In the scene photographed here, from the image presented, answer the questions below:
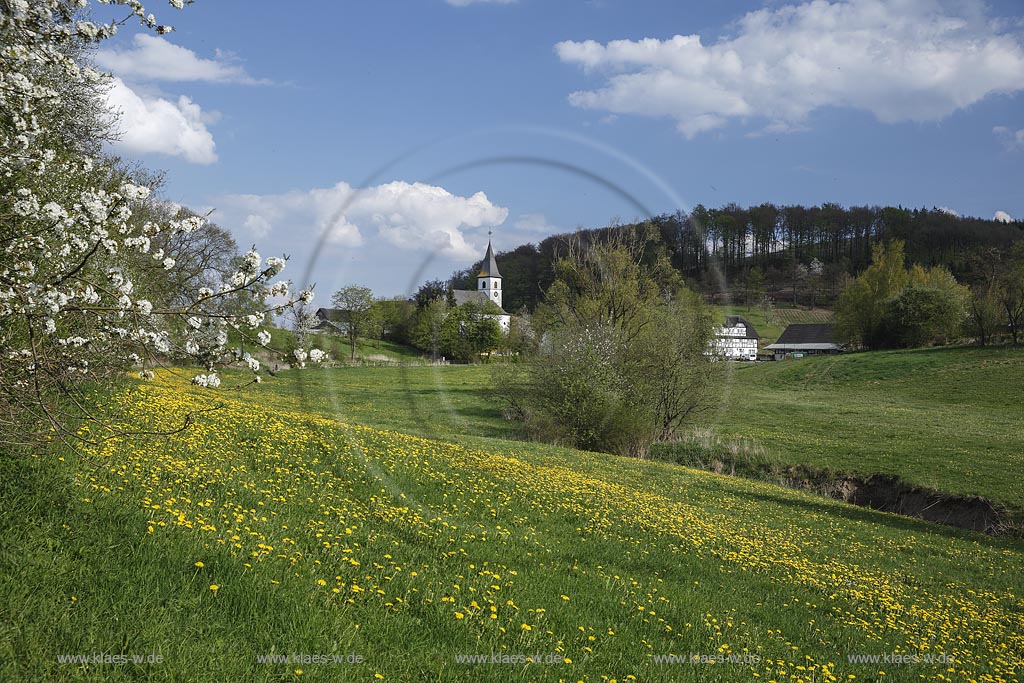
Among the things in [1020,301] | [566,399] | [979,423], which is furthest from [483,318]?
[1020,301]

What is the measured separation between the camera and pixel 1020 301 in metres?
69.2

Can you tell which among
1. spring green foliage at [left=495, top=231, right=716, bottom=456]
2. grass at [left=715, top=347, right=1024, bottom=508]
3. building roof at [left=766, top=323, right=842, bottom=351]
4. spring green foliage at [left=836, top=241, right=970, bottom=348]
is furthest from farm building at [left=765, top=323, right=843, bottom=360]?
spring green foliage at [left=495, top=231, right=716, bottom=456]

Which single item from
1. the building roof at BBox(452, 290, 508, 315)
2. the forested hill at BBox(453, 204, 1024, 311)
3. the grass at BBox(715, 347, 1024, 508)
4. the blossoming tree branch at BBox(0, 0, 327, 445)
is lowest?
the grass at BBox(715, 347, 1024, 508)

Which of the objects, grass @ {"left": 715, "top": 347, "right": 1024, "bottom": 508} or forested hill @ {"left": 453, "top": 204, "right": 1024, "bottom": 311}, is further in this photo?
forested hill @ {"left": 453, "top": 204, "right": 1024, "bottom": 311}

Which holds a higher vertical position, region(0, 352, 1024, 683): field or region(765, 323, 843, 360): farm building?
region(765, 323, 843, 360): farm building

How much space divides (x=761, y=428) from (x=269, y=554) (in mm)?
40419

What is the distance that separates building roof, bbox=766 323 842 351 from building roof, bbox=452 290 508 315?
362ft

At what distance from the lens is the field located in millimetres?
5590

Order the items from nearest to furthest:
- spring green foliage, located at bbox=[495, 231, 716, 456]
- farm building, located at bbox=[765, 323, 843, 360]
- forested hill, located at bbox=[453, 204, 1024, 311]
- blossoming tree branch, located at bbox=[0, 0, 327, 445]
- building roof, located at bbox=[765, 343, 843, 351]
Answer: blossoming tree branch, located at bbox=[0, 0, 327, 445]
spring green foliage, located at bbox=[495, 231, 716, 456]
forested hill, located at bbox=[453, 204, 1024, 311]
farm building, located at bbox=[765, 323, 843, 360]
building roof, located at bbox=[765, 343, 843, 351]

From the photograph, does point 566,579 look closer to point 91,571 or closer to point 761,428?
point 91,571

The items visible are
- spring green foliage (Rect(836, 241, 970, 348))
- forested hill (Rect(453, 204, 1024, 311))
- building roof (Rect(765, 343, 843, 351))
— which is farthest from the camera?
building roof (Rect(765, 343, 843, 351))

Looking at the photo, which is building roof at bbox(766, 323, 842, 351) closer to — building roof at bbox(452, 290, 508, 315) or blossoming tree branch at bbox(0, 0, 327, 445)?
building roof at bbox(452, 290, 508, 315)

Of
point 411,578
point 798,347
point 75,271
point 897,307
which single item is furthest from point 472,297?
point 798,347

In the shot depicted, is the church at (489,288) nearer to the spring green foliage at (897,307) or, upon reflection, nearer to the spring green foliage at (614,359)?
the spring green foliage at (614,359)
